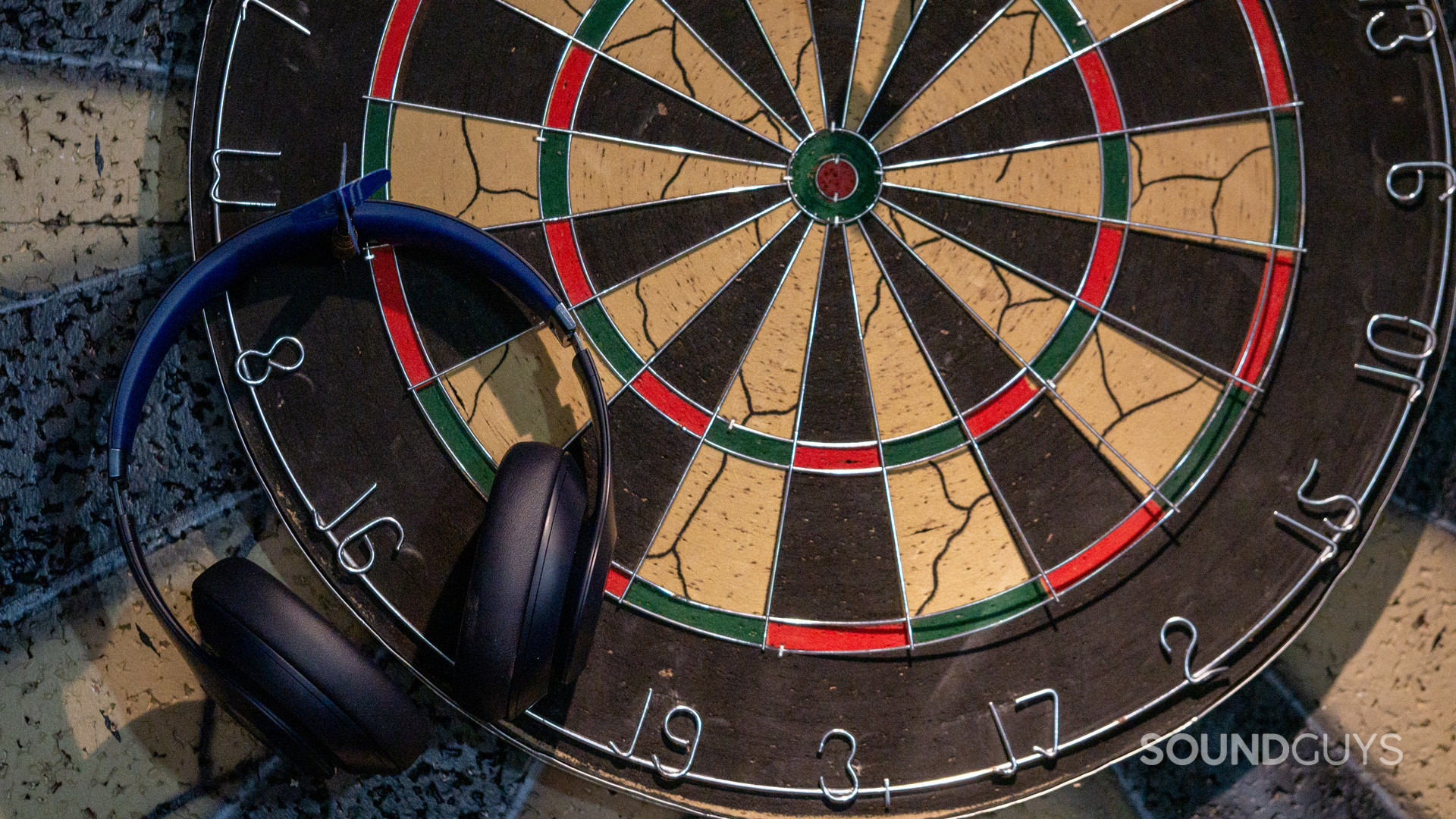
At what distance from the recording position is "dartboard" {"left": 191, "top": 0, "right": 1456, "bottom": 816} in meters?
1.12

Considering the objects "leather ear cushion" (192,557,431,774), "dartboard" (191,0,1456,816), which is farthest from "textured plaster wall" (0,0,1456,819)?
"leather ear cushion" (192,557,431,774)

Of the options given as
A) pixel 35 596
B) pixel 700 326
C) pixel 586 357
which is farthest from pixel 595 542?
pixel 35 596

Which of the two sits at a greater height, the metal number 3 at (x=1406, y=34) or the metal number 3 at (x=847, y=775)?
the metal number 3 at (x=1406, y=34)

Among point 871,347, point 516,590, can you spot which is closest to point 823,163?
point 871,347

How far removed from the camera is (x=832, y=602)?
1.13m

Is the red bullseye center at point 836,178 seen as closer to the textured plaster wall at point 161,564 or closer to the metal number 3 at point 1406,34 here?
the metal number 3 at point 1406,34

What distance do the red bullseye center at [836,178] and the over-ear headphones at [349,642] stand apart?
35 cm

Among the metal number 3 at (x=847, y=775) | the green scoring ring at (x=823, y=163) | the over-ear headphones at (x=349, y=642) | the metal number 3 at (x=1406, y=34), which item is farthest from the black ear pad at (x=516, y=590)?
the metal number 3 at (x=1406, y=34)

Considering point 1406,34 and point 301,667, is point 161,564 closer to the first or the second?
point 301,667

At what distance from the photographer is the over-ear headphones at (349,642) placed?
938mm

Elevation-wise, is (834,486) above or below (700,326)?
below

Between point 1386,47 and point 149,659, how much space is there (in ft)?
5.28

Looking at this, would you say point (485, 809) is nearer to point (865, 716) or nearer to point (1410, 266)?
point (865, 716)

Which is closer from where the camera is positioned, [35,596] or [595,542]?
[595,542]
